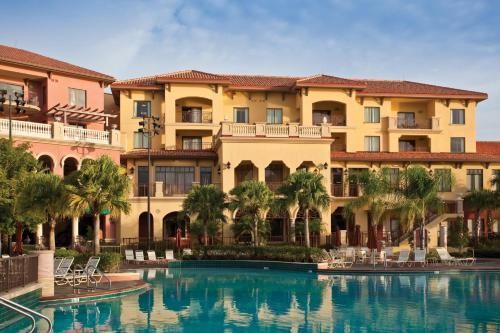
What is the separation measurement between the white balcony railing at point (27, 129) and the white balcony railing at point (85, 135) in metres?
1.21

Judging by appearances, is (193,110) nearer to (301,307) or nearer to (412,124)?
(412,124)

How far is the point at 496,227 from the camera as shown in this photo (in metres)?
48.0

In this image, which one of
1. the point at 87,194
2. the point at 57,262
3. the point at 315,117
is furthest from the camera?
the point at 315,117

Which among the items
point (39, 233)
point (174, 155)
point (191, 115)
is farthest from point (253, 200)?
point (191, 115)

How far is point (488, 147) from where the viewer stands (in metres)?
52.8

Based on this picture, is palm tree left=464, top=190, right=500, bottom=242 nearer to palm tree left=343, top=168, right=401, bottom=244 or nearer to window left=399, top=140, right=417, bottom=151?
palm tree left=343, top=168, right=401, bottom=244

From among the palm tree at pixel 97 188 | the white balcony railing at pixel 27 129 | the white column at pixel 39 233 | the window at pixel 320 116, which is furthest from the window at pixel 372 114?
the palm tree at pixel 97 188

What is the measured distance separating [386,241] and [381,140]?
1074 cm

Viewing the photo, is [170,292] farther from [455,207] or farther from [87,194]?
[455,207]

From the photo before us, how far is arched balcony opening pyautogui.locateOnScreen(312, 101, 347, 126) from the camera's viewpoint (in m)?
49.1

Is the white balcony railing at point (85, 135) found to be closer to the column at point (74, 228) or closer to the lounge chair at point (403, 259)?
the column at point (74, 228)

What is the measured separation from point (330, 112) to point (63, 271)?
31.7 m

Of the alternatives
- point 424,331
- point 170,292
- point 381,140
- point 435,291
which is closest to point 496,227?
point 381,140

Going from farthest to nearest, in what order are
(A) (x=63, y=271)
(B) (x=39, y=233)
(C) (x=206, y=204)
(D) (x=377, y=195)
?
(D) (x=377, y=195)
(B) (x=39, y=233)
(C) (x=206, y=204)
(A) (x=63, y=271)
